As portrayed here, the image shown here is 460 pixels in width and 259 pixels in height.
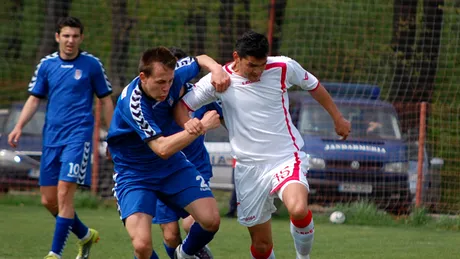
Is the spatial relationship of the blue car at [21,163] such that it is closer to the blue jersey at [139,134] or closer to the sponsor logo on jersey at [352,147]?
the sponsor logo on jersey at [352,147]

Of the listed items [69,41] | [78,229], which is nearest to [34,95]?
[69,41]

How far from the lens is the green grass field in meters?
8.52

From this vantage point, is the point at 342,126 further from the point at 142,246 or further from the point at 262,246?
the point at 142,246

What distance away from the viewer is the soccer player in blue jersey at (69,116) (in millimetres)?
8266

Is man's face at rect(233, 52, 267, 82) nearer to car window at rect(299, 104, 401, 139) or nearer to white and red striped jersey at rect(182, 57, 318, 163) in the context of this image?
white and red striped jersey at rect(182, 57, 318, 163)

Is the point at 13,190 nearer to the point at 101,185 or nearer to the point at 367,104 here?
the point at 101,185

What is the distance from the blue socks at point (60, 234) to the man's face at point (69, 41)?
153 centimetres

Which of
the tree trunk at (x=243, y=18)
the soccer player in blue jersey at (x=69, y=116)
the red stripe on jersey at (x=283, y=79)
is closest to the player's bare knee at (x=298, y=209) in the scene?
the red stripe on jersey at (x=283, y=79)

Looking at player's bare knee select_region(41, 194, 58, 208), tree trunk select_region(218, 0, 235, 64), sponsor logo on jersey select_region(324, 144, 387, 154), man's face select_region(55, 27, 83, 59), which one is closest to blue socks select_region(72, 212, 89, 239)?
player's bare knee select_region(41, 194, 58, 208)

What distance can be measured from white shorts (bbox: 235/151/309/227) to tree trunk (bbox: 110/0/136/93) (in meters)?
9.76

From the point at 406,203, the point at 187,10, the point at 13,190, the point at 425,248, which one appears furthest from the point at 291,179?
the point at 187,10

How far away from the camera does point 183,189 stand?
6.36 meters

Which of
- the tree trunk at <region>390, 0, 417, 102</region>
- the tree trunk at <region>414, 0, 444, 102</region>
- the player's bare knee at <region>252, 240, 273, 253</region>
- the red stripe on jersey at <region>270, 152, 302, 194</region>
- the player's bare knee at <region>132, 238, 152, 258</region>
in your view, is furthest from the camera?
the tree trunk at <region>390, 0, 417, 102</region>

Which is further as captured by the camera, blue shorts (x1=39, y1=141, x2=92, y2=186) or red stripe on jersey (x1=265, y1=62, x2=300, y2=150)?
blue shorts (x1=39, y1=141, x2=92, y2=186)
